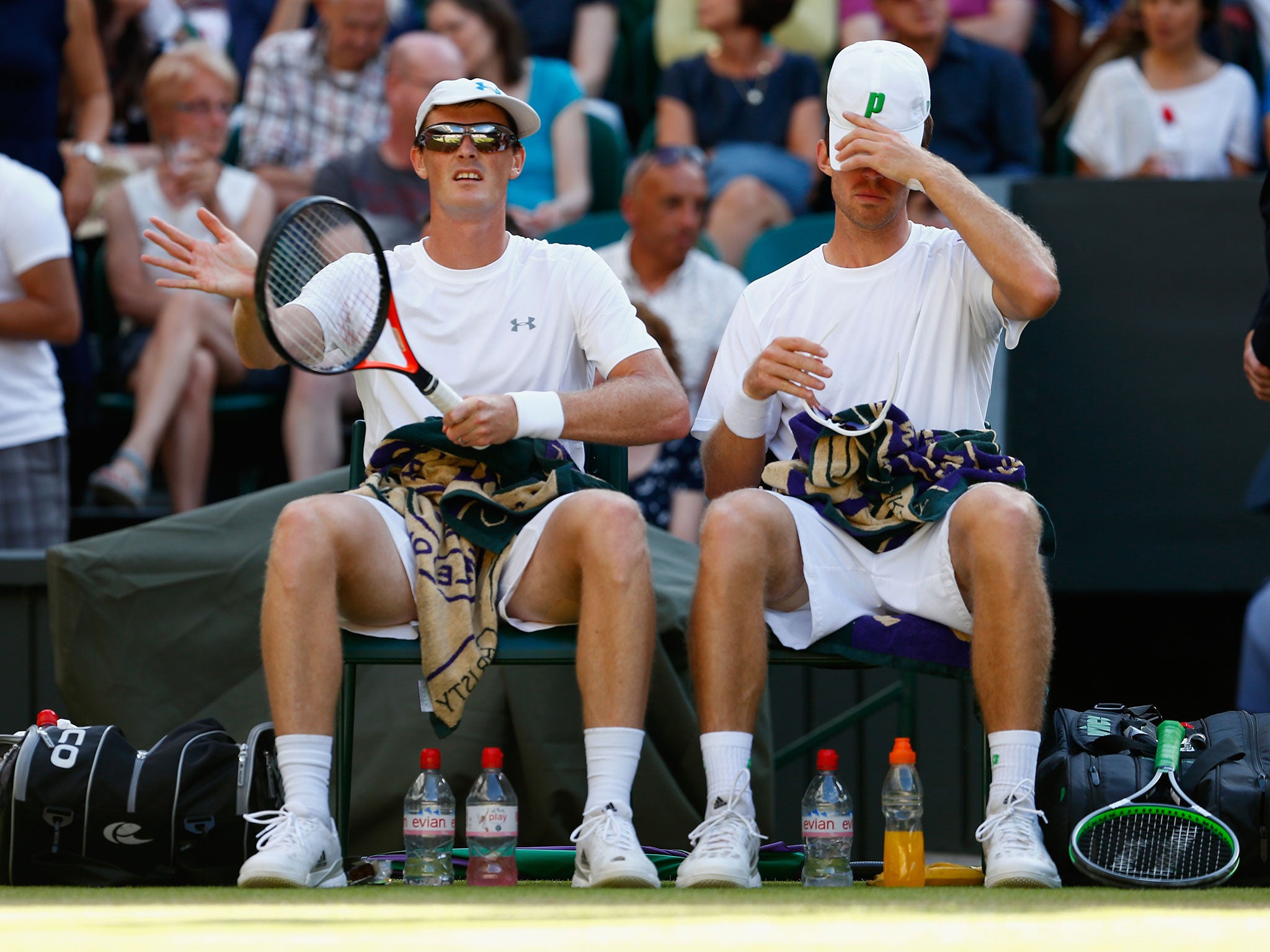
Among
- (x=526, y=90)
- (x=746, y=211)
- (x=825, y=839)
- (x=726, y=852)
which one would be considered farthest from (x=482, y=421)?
(x=526, y=90)

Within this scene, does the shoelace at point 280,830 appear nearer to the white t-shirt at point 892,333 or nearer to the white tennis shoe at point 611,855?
the white tennis shoe at point 611,855

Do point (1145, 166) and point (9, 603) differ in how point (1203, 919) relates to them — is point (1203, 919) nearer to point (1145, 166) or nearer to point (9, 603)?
point (9, 603)

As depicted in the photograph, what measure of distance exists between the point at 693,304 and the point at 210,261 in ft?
8.81

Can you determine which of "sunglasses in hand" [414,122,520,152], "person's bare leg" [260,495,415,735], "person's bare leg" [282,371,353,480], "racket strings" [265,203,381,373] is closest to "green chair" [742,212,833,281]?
"person's bare leg" [282,371,353,480]

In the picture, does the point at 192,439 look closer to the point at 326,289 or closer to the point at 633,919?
the point at 326,289

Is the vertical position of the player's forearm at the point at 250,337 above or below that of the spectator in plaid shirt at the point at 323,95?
below

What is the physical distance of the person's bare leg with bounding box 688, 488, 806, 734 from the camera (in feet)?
10.6

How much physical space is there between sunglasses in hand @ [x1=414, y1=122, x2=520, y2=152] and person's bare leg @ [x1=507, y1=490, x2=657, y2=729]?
83cm

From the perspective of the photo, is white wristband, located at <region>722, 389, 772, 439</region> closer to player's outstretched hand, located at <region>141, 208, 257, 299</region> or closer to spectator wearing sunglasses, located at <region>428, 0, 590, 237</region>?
player's outstretched hand, located at <region>141, 208, 257, 299</region>

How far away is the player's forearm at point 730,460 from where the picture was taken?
3588 millimetres

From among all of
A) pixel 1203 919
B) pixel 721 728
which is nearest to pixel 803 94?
pixel 721 728

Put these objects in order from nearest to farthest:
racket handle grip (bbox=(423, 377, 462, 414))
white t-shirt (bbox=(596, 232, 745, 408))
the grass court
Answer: the grass court
racket handle grip (bbox=(423, 377, 462, 414))
white t-shirt (bbox=(596, 232, 745, 408))

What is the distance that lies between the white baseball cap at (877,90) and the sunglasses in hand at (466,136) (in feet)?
2.24

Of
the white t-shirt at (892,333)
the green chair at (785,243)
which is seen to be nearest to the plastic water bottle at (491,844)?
the white t-shirt at (892,333)
